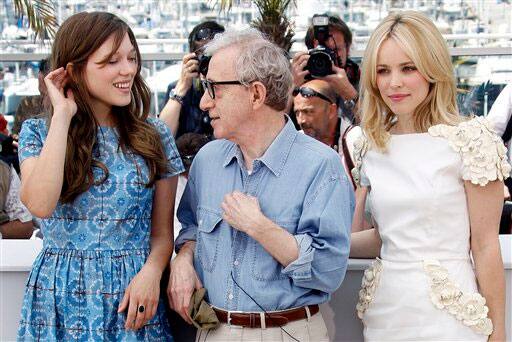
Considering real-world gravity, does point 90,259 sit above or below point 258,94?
below

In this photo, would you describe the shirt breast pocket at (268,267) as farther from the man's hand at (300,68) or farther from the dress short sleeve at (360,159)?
the man's hand at (300,68)

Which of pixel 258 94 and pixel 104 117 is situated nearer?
pixel 258 94

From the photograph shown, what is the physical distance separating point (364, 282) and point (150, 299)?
651 mm

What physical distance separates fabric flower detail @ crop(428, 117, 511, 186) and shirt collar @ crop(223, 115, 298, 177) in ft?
1.36

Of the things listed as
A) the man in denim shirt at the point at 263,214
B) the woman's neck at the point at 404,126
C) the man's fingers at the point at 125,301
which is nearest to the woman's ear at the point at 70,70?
the man in denim shirt at the point at 263,214

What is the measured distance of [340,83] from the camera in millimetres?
4199

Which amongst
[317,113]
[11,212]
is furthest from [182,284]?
[11,212]

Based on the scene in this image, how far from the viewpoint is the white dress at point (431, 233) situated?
226 cm

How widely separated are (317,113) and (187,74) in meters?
0.70

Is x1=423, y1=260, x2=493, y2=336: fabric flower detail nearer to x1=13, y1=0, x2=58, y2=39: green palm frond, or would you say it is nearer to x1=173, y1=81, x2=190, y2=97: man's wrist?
x1=173, y1=81, x2=190, y2=97: man's wrist

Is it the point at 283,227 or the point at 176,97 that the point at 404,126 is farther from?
the point at 176,97

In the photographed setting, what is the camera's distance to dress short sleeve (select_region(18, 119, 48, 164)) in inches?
92.1

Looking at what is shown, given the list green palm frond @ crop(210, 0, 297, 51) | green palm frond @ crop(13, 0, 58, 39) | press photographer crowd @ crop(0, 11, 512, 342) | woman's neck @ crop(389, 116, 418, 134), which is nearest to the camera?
press photographer crowd @ crop(0, 11, 512, 342)

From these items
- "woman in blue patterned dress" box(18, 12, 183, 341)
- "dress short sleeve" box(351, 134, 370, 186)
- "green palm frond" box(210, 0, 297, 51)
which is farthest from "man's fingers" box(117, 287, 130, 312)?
"green palm frond" box(210, 0, 297, 51)
